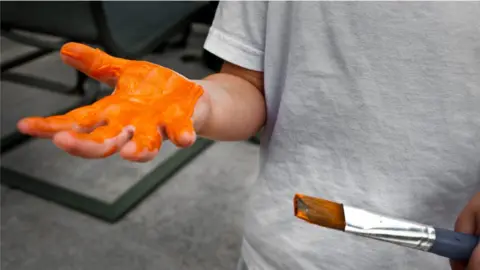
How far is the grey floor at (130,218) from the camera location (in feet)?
3.37

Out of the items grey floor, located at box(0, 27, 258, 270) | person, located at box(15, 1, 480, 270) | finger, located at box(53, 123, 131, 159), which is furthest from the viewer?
grey floor, located at box(0, 27, 258, 270)

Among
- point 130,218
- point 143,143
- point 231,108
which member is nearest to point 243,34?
point 231,108

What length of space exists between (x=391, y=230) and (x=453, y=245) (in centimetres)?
4

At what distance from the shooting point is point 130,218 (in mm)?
1125

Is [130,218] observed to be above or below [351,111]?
below

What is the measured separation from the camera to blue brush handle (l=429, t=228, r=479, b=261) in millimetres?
318

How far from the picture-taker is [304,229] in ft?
1.44

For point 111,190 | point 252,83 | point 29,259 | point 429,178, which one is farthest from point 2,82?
point 429,178

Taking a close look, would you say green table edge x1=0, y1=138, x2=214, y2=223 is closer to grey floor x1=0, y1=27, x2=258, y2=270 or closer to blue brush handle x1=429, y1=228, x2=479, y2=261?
grey floor x1=0, y1=27, x2=258, y2=270

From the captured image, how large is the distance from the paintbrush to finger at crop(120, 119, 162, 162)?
0.30 ft

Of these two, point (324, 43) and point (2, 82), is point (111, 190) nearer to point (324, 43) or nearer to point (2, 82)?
point (2, 82)

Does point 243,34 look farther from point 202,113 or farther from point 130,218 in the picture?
point 130,218

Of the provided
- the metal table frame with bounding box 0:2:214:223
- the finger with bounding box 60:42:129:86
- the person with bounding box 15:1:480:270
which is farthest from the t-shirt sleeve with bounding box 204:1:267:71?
the metal table frame with bounding box 0:2:214:223

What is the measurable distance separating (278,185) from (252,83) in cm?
9
